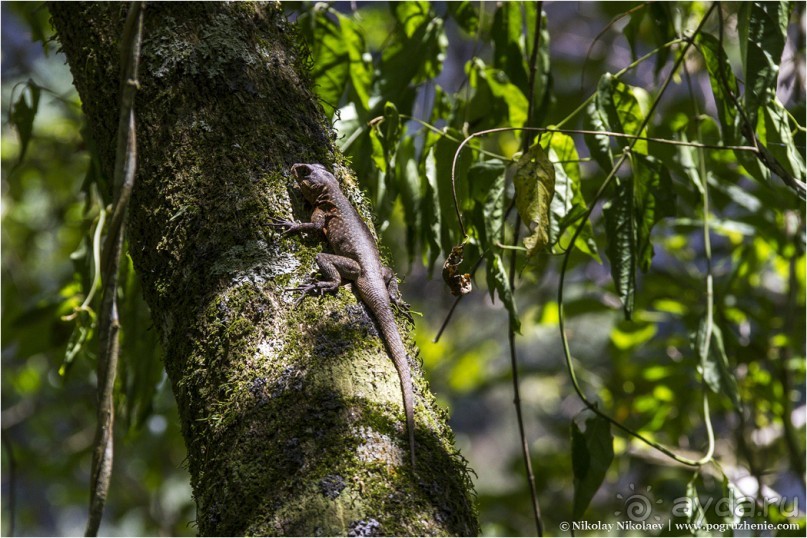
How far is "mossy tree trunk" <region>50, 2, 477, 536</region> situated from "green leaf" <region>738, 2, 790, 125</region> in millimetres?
1434

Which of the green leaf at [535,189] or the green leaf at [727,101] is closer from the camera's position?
the green leaf at [535,189]

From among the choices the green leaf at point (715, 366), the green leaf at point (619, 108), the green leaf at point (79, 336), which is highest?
the green leaf at point (619, 108)

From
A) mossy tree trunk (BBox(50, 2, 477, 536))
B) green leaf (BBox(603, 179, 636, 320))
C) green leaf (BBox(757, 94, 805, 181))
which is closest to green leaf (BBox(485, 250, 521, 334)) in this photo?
green leaf (BBox(603, 179, 636, 320))

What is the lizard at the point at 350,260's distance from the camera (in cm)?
204

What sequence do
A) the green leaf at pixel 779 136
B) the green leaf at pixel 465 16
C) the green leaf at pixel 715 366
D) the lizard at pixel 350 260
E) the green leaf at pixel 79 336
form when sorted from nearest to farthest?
the lizard at pixel 350 260, the green leaf at pixel 779 136, the green leaf at pixel 715 366, the green leaf at pixel 79 336, the green leaf at pixel 465 16

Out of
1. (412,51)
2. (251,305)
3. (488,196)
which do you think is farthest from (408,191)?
(251,305)

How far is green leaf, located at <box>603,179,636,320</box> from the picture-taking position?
9.19 ft

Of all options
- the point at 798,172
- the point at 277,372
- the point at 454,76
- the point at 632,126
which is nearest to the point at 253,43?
the point at 277,372

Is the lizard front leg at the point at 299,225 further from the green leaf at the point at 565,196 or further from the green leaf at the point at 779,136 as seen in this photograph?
the green leaf at the point at 779,136

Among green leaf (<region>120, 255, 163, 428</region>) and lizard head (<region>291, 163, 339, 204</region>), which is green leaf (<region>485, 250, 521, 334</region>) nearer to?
lizard head (<region>291, 163, 339, 204</region>)

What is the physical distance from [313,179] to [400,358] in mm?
729

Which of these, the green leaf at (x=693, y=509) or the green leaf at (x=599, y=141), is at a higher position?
the green leaf at (x=599, y=141)

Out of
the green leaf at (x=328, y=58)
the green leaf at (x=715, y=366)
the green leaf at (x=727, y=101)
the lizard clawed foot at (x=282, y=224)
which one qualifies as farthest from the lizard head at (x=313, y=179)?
the green leaf at (x=715, y=366)

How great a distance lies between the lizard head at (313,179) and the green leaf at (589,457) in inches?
52.4
